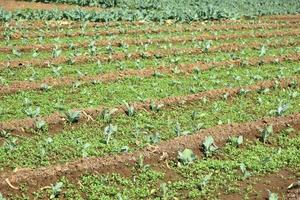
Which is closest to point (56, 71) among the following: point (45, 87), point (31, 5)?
point (45, 87)

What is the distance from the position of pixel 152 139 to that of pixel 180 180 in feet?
4.58

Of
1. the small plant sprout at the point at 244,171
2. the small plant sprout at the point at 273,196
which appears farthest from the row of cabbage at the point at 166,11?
the small plant sprout at the point at 273,196

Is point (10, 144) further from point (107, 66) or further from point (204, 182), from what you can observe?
point (107, 66)

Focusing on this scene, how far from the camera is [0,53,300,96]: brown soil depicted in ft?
40.0

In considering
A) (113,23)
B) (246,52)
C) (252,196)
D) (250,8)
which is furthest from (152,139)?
(250,8)

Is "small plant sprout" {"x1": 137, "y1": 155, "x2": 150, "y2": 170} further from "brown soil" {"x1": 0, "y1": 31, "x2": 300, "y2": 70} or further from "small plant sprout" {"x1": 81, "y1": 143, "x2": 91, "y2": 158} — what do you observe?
"brown soil" {"x1": 0, "y1": 31, "x2": 300, "y2": 70}

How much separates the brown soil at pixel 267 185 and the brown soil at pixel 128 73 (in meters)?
6.13

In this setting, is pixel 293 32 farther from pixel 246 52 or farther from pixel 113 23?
pixel 113 23

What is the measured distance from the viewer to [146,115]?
1087 centimetres

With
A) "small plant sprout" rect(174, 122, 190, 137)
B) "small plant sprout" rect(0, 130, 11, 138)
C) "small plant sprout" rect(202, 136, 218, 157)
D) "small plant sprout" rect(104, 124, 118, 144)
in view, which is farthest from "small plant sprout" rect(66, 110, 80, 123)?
"small plant sprout" rect(202, 136, 218, 157)

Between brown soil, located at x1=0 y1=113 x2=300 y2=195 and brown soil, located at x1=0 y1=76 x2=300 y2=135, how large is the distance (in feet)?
6.07

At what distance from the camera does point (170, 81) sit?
1349cm

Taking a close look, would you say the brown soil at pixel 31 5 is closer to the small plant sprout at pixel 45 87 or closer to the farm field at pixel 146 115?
the farm field at pixel 146 115

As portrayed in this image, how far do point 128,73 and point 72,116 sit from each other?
4133 millimetres
